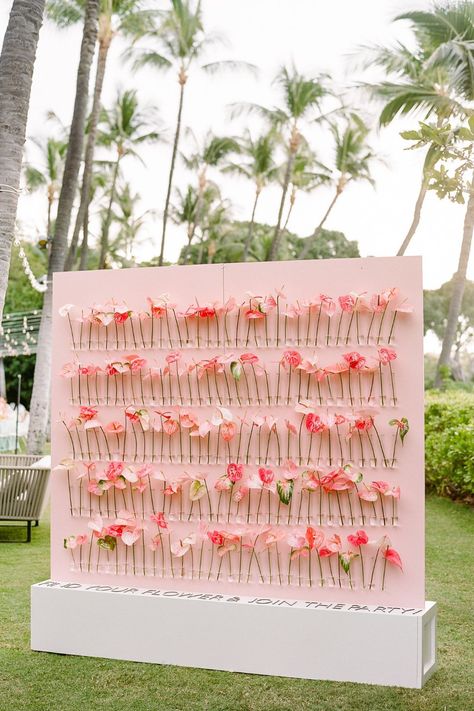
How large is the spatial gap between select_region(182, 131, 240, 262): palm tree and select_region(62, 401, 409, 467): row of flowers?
2887 cm

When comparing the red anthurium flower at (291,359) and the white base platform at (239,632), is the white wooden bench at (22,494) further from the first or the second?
the red anthurium flower at (291,359)

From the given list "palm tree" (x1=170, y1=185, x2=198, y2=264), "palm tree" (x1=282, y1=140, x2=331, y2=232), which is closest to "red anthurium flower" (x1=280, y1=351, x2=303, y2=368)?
"palm tree" (x1=282, y1=140, x2=331, y2=232)

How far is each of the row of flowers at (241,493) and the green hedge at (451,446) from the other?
5243mm

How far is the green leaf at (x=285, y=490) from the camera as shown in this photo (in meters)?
4.83

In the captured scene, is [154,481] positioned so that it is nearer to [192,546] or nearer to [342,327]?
[192,546]

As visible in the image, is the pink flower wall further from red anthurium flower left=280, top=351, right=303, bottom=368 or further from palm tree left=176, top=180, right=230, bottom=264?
palm tree left=176, top=180, right=230, bottom=264

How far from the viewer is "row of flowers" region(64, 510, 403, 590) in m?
4.76

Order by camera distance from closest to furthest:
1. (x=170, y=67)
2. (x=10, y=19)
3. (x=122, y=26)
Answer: (x=10, y=19) → (x=122, y=26) → (x=170, y=67)

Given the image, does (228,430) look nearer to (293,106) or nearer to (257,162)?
(293,106)

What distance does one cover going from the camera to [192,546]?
16.6 feet

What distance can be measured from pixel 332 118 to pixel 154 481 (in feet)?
88.6

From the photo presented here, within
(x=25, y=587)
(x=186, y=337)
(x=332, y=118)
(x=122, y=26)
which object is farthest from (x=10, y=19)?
(x=332, y=118)

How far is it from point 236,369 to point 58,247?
29.7ft

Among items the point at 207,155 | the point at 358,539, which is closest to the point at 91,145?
the point at 358,539
